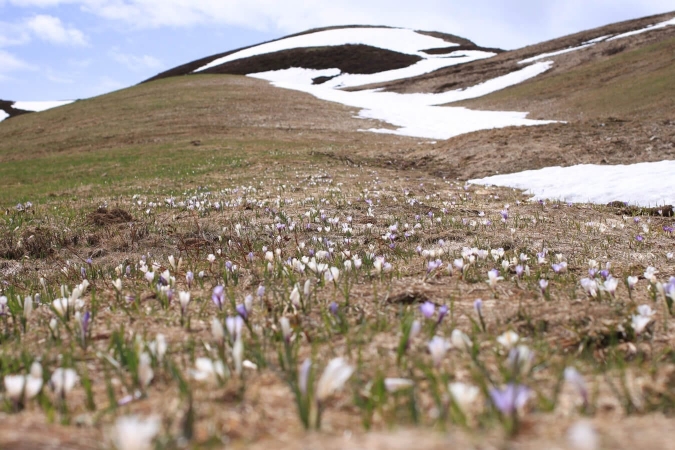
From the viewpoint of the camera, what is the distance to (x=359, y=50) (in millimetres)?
91750

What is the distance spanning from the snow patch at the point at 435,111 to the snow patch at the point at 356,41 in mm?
34787

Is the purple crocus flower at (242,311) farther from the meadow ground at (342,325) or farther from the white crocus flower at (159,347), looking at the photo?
the white crocus flower at (159,347)

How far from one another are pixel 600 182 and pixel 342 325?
11562 mm

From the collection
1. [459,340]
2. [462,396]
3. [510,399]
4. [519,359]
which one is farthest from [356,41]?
[510,399]

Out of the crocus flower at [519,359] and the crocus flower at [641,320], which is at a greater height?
the crocus flower at [519,359]

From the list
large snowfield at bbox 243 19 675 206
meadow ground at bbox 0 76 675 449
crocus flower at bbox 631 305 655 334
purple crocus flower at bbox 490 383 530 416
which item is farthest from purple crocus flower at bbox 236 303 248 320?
large snowfield at bbox 243 19 675 206

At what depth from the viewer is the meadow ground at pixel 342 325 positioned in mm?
1947

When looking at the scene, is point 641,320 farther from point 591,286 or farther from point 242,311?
point 242,311

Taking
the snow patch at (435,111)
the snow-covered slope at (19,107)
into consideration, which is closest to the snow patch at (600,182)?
the snow patch at (435,111)

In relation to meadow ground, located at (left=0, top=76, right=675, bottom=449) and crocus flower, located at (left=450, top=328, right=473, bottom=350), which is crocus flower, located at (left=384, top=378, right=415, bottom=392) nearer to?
meadow ground, located at (left=0, top=76, right=675, bottom=449)

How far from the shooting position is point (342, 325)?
3443 millimetres

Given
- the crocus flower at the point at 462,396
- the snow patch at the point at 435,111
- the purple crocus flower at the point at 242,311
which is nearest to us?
the crocus flower at the point at 462,396

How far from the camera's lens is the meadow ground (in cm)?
195

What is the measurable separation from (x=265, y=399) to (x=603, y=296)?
3.08 metres
